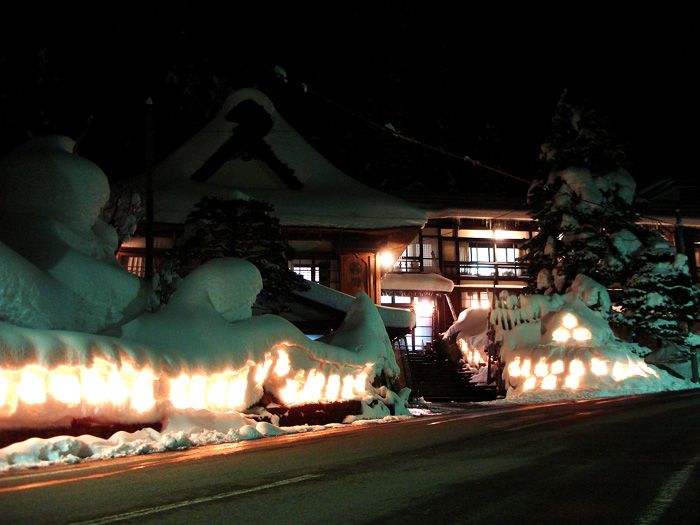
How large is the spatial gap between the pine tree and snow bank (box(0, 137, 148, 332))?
19.8 ft

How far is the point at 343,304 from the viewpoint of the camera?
22.3 m

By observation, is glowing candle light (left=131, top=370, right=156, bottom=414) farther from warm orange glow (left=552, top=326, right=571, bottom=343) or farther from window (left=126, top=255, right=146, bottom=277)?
warm orange glow (left=552, top=326, right=571, bottom=343)

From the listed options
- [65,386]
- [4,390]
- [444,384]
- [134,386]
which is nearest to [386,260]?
[444,384]

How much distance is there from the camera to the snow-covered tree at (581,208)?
2681 cm

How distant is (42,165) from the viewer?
1145 centimetres

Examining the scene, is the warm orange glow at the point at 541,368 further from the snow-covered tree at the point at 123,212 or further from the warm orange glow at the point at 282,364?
the snow-covered tree at the point at 123,212

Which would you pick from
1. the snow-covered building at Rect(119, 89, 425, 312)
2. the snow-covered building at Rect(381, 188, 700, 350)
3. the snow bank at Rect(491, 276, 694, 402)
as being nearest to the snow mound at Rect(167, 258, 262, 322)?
the snow-covered building at Rect(119, 89, 425, 312)

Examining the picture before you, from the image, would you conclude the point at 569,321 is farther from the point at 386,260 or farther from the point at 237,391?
the point at 237,391

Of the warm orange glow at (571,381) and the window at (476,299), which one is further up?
the window at (476,299)

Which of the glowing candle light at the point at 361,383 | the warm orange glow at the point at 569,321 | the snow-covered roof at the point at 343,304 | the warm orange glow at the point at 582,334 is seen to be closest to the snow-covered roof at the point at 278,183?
the snow-covered roof at the point at 343,304

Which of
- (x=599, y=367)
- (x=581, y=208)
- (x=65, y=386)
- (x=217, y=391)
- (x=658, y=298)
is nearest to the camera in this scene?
(x=65, y=386)

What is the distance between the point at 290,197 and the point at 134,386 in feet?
50.1

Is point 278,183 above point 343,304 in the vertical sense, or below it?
above

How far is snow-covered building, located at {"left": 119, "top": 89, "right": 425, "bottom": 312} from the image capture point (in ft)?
77.0
